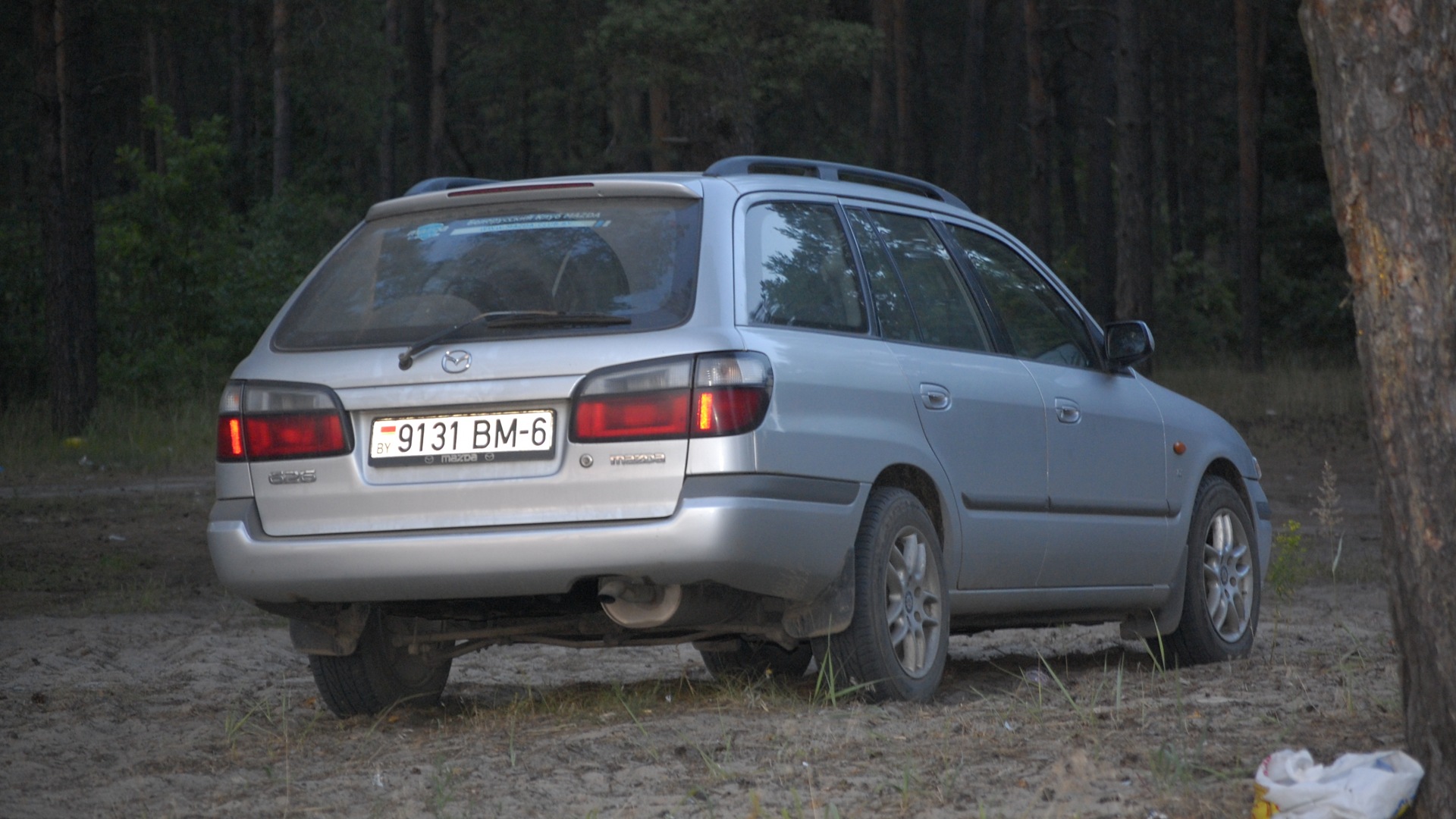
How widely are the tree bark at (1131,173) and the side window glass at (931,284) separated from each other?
54.7 ft

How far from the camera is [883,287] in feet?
19.2

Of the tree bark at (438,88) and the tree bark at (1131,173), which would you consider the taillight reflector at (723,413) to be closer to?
the tree bark at (1131,173)

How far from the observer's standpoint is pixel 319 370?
17.1 feet

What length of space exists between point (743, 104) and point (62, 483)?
8.57 metres

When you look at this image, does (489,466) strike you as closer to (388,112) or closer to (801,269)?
(801,269)

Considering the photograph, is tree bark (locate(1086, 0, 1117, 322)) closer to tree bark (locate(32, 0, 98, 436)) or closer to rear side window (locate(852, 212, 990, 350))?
tree bark (locate(32, 0, 98, 436))

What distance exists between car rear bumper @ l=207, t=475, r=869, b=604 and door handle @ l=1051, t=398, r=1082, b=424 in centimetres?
134

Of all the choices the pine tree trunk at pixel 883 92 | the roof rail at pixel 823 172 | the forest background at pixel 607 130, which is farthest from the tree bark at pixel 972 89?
the roof rail at pixel 823 172

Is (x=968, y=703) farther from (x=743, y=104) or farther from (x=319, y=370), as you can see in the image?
(x=743, y=104)

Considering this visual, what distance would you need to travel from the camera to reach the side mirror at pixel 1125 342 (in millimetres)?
6754

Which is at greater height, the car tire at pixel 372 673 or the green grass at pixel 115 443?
the car tire at pixel 372 673

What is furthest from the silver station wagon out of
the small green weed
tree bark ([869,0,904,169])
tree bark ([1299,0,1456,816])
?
tree bark ([869,0,904,169])

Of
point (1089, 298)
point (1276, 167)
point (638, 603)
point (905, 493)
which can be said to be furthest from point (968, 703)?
point (1276, 167)

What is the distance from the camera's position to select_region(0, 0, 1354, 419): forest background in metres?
22.3
